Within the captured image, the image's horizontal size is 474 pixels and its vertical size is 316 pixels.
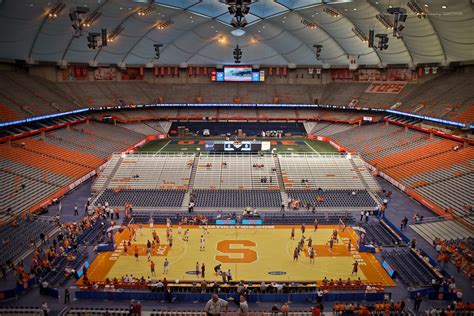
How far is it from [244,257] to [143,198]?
1697 centimetres

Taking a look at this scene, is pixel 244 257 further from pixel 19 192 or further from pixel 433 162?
pixel 433 162

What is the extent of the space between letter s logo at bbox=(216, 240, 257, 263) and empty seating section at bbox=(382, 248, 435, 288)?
9.88m

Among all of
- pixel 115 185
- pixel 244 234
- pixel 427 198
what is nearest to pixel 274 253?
pixel 244 234

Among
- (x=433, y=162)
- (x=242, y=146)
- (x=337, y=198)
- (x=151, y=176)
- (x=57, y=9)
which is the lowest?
(x=337, y=198)

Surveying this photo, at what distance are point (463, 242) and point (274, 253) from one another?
47.5 feet

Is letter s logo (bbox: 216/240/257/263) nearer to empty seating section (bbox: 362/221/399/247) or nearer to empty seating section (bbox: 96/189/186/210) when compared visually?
empty seating section (bbox: 362/221/399/247)

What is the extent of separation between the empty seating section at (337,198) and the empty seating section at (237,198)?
91.1 inches

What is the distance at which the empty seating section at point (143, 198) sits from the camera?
41625 mm

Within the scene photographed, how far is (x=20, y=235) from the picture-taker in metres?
31.6

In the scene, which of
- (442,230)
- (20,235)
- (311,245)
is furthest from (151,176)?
(442,230)

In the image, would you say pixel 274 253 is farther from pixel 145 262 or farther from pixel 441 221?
pixel 441 221

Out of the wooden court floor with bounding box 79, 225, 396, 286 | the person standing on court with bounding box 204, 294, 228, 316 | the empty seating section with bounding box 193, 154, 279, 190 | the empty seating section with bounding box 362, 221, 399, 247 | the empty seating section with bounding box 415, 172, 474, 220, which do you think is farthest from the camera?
the empty seating section with bounding box 193, 154, 279, 190

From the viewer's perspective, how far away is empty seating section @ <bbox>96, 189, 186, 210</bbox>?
4162 cm

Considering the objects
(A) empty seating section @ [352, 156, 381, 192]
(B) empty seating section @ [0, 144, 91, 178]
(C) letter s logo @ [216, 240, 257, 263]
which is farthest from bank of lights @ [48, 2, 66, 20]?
(A) empty seating section @ [352, 156, 381, 192]
